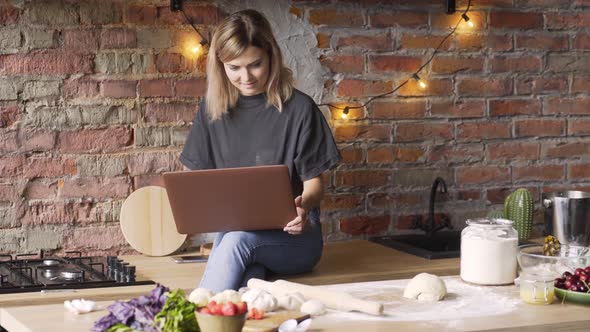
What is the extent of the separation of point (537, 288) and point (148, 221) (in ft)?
5.10

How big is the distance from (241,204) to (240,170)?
0.41 ft

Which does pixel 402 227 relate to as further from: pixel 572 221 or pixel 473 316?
pixel 473 316

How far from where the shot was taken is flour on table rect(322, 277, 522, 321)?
2.37 meters

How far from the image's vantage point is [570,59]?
4176mm

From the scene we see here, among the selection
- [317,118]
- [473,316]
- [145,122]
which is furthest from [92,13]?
[473,316]

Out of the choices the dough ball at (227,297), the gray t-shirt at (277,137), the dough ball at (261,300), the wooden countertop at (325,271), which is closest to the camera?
the dough ball at (227,297)

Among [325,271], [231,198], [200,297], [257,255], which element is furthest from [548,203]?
[200,297]

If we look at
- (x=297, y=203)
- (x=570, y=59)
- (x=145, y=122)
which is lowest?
(x=297, y=203)

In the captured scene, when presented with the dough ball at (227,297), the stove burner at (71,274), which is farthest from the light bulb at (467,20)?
the dough ball at (227,297)

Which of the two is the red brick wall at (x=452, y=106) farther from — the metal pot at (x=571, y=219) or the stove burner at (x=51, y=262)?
the stove burner at (x=51, y=262)

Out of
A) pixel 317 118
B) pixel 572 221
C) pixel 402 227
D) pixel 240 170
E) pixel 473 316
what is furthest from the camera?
pixel 402 227

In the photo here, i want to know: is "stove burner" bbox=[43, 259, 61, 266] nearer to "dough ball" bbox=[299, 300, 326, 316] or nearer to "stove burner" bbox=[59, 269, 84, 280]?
"stove burner" bbox=[59, 269, 84, 280]

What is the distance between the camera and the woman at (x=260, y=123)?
331 centimetres

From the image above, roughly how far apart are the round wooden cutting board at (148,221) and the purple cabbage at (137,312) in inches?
58.8
